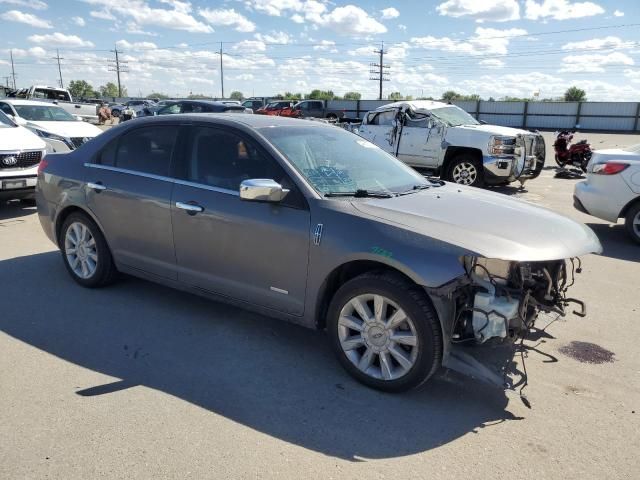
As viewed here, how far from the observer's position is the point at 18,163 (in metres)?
8.41

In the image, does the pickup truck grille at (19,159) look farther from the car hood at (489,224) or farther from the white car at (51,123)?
the car hood at (489,224)

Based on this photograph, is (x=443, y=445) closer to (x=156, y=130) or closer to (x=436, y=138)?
(x=156, y=130)

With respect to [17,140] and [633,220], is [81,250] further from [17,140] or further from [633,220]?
[633,220]

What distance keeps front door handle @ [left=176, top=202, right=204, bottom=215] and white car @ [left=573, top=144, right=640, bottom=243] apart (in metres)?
5.86

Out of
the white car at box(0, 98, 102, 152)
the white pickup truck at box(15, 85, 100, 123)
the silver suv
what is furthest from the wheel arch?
the white pickup truck at box(15, 85, 100, 123)

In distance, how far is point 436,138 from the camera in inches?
452

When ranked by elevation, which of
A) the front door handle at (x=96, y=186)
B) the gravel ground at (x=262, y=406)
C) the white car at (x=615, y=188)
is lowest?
the gravel ground at (x=262, y=406)

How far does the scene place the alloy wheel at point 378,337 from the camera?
332cm

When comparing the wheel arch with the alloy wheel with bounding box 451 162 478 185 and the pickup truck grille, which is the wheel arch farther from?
the pickup truck grille

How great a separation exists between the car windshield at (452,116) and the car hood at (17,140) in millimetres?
7866

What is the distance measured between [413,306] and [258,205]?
1374 millimetres

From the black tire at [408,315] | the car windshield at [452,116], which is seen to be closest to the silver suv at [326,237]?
the black tire at [408,315]

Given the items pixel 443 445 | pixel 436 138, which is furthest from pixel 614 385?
pixel 436 138

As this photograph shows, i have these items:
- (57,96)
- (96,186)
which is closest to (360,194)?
(96,186)
